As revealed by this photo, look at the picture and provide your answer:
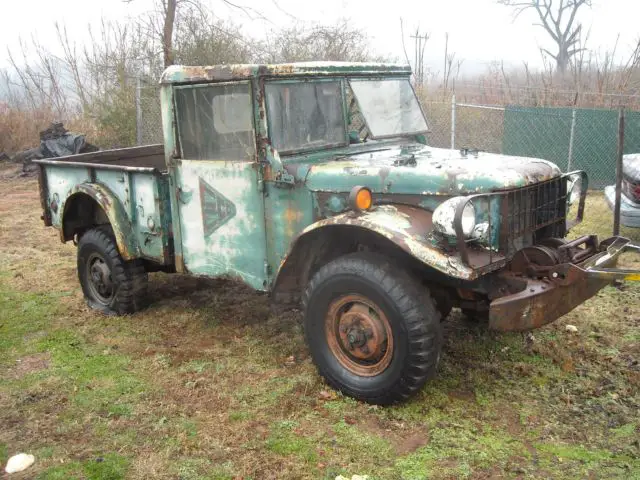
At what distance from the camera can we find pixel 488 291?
368cm

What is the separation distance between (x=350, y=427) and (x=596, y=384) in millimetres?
1661

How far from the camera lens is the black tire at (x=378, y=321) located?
3439mm

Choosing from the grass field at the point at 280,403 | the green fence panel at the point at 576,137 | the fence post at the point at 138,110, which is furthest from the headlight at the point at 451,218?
the fence post at the point at 138,110

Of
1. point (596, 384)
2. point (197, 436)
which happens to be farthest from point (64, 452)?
point (596, 384)

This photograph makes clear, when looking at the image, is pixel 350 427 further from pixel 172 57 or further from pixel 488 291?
pixel 172 57

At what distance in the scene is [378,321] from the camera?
3625mm

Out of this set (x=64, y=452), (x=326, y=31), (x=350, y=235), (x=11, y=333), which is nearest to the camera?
(x=64, y=452)

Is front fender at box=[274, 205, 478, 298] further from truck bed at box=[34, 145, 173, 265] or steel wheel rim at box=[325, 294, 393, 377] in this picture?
truck bed at box=[34, 145, 173, 265]

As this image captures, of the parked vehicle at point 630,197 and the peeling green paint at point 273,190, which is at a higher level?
the peeling green paint at point 273,190

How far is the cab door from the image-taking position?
4184 millimetres

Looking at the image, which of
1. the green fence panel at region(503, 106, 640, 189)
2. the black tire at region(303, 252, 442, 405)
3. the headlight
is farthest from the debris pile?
the headlight

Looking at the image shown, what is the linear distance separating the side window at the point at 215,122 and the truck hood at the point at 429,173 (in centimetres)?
57

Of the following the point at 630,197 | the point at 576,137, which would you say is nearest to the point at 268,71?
the point at 630,197

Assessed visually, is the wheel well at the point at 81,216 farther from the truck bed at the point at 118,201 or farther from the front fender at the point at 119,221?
the front fender at the point at 119,221
